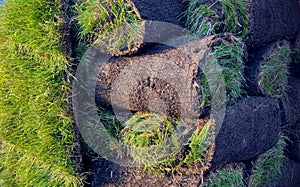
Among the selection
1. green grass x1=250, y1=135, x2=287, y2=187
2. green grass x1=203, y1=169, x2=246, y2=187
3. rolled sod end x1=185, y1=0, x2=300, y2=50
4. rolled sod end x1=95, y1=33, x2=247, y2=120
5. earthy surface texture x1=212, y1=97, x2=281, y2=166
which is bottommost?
green grass x1=250, y1=135, x2=287, y2=187

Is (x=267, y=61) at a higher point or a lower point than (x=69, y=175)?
higher

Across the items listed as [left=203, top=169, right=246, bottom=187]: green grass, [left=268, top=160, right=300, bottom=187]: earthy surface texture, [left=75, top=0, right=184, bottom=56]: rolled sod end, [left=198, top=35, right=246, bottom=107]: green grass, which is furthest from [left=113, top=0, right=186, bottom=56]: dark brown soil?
[left=268, top=160, right=300, bottom=187]: earthy surface texture

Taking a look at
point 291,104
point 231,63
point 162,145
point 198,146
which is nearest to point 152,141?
point 162,145

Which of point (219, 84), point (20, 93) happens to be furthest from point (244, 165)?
point (20, 93)

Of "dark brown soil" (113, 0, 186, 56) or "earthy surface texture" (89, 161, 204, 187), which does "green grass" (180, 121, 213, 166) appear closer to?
"earthy surface texture" (89, 161, 204, 187)

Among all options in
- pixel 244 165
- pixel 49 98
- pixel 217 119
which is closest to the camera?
pixel 217 119

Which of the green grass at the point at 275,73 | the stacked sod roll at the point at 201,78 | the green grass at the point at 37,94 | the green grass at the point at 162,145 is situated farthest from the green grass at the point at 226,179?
the green grass at the point at 37,94

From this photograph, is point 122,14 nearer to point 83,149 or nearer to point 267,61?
point 83,149
